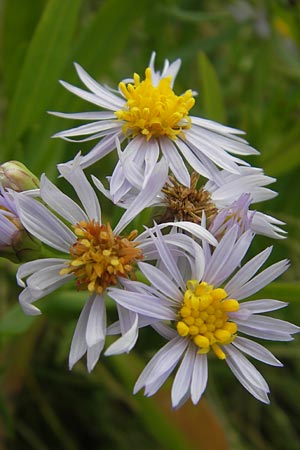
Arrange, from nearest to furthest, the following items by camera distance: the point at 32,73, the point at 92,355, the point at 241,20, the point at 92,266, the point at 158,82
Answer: the point at 92,355 → the point at 92,266 → the point at 158,82 → the point at 32,73 → the point at 241,20

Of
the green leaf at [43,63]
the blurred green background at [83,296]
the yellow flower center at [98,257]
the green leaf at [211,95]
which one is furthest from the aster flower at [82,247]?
the green leaf at [211,95]

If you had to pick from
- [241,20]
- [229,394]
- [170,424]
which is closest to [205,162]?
[170,424]

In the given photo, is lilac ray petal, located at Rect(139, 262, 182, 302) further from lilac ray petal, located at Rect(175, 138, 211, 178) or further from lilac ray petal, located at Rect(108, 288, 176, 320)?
lilac ray petal, located at Rect(175, 138, 211, 178)

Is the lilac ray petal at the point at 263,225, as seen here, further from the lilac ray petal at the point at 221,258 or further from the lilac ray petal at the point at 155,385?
the lilac ray petal at the point at 155,385

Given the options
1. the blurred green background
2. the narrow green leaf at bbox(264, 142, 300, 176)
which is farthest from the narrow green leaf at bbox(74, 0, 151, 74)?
the narrow green leaf at bbox(264, 142, 300, 176)

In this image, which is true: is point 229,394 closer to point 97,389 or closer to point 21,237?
point 97,389

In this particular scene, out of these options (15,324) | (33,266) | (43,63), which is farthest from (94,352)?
(43,63)
